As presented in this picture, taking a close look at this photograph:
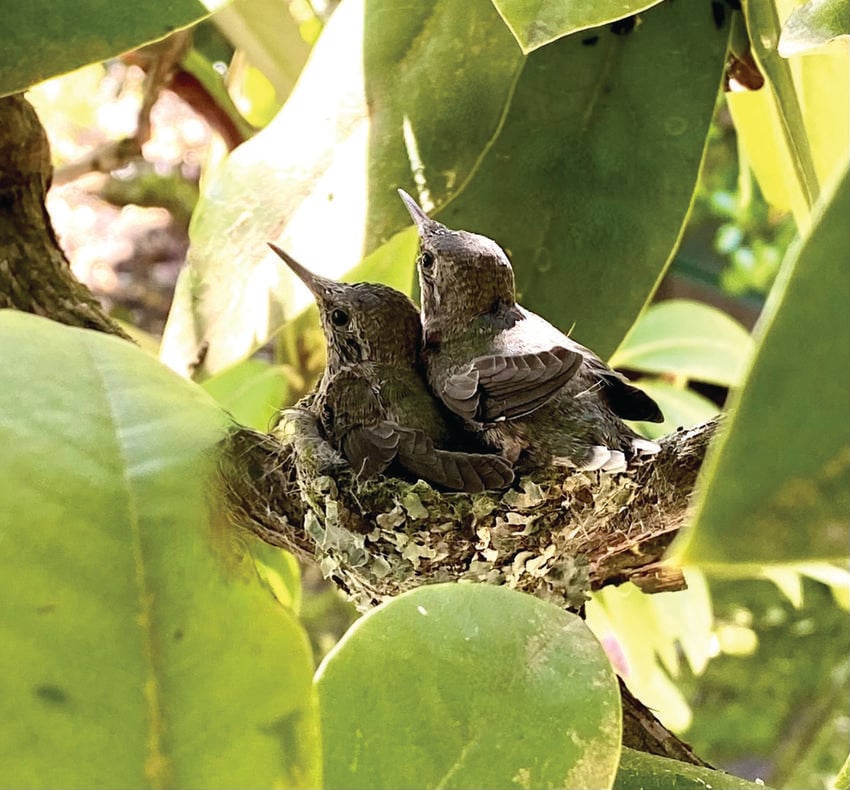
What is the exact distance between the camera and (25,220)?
0.74 metres

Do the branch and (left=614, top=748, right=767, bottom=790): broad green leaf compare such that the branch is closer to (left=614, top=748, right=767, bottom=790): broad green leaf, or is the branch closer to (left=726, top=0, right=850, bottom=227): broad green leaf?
(left=614, top=748, right=767, bottom=790): broad green leaf

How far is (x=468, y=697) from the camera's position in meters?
0.45

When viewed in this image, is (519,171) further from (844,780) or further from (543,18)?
Answer: (844,780)

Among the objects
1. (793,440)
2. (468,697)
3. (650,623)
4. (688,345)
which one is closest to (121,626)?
(468,697)

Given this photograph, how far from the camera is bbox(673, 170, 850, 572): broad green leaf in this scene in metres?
0.23

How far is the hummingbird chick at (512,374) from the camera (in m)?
0.70

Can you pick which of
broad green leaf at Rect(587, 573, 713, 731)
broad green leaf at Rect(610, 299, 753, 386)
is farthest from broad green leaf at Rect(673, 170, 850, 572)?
broad green leaf at Rect(610, 299, 753, 386)

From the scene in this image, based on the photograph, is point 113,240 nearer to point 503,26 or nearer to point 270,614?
point 503,26

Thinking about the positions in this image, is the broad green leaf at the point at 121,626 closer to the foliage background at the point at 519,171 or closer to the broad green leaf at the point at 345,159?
the foliage background at the point at 519,171

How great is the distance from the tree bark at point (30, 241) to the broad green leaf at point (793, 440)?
0.58 m

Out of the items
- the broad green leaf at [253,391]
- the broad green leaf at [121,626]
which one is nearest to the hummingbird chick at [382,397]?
the broad green leaf at [253,391]

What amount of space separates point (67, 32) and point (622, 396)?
493 millimetres

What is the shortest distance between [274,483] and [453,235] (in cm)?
26

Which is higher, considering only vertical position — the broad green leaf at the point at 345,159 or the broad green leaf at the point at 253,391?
the broad green leaf at the point at 345,159
